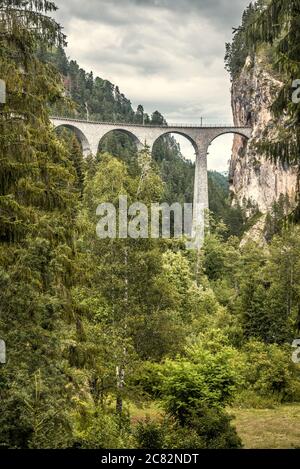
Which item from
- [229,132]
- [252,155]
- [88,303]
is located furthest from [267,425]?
[252,155]

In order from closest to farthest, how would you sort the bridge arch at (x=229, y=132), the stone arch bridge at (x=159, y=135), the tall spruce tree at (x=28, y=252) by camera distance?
the tall spruce tree at (x=28, y=252), the stone arch bridge at (x=159, y=135), the bridge arch at (x=229, y=132)

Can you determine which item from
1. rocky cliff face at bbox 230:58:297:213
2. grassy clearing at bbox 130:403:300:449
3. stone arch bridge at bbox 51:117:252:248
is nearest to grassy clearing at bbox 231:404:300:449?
grassy clearing at bbox 130:403:300:449

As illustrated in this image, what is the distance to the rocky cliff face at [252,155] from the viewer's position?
6950 centimetres

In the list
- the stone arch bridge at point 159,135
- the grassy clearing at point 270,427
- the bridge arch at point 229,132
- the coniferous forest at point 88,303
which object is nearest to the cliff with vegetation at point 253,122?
the bridge arch at point 229,132

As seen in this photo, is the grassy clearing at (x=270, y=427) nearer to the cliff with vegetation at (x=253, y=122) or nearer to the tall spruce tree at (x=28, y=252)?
the tall spruce tree at (x=28, y=252)

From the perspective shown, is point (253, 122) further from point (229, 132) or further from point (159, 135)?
point (159, 135)

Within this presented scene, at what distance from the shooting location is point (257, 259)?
41.5 metres

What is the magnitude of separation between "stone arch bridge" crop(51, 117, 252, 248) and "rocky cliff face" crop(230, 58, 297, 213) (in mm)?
7461

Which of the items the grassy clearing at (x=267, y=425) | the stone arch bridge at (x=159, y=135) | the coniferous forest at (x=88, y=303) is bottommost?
the grassy clearing at (x=267, y=425)

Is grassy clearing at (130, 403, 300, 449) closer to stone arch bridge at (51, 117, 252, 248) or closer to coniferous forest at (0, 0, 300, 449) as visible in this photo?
coniferous forest at (0, 0, 300, 449)

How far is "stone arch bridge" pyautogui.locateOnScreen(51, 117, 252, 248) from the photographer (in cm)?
5900

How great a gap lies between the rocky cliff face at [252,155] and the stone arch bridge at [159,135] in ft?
24.5

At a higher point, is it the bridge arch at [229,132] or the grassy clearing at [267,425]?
the bridge arch at [229,132]
